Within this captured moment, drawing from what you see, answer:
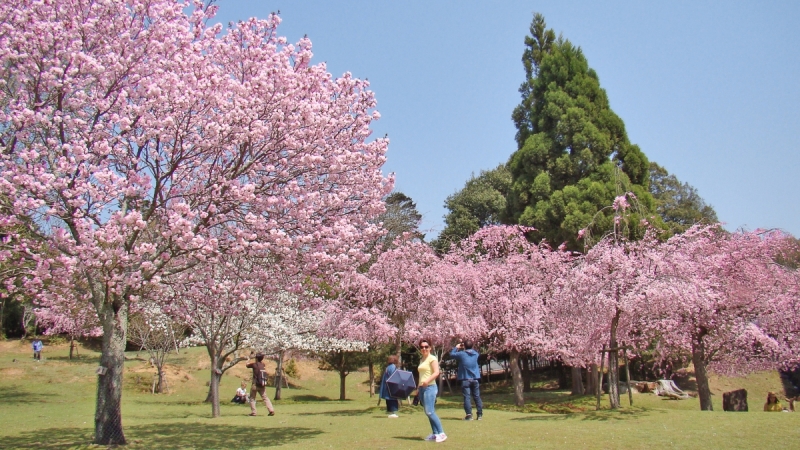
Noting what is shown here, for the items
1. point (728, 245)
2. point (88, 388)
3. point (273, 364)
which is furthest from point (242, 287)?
point (273, 364)

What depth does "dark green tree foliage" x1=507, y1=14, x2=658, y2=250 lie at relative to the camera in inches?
1145

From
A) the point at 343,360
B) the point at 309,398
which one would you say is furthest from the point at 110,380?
the point at 309,398

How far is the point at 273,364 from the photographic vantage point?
40.8 metres

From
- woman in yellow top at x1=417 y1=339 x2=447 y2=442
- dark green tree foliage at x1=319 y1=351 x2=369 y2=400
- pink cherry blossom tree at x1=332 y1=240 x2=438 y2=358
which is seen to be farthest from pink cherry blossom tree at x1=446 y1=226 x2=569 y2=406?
woman in yellow top at x1=417 y1=339 x2=447 y2=442

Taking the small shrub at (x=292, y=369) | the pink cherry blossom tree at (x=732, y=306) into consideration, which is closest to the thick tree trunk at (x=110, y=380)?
the pink cherry blossom tree at (x=732, y=306)

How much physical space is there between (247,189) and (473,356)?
268 inches

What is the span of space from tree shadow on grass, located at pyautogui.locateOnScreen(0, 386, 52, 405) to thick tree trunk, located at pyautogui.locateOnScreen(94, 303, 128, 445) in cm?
1585

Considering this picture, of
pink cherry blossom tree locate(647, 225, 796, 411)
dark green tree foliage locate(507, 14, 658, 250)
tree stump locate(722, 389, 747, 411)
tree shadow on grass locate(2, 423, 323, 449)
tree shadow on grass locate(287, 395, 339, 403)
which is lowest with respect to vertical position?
tree shadow on grass locate(287, 395, 339, 403)

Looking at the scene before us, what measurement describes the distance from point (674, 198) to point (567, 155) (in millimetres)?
24190

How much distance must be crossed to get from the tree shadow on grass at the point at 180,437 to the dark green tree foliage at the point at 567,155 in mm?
Answer: 19487

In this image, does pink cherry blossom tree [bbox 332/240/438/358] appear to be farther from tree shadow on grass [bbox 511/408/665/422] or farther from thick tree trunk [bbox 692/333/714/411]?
thick tree trunk [bbox 692/333/714/411]

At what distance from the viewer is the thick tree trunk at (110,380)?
1059 cm

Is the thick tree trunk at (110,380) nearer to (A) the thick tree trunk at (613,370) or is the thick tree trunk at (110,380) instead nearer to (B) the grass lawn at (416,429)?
(B) the grass lawn at (416,429)

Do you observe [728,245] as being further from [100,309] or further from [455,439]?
A: [100,309]
